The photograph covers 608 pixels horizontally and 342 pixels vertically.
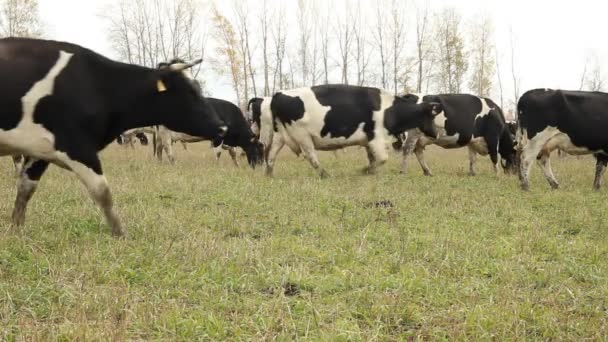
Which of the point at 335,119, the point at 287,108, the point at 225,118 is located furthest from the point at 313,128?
the point at 225,118

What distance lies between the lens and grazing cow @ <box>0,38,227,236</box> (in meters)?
4.70

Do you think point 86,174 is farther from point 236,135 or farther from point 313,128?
point 236,135

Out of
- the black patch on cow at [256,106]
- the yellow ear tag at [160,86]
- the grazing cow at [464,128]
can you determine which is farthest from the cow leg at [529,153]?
the black patch on cow at [256,106]

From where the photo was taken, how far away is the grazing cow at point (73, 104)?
470 cm

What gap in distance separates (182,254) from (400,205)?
3.97m

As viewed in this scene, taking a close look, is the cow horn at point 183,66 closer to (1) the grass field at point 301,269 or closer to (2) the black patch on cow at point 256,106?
(1) the grass field at point 301,269

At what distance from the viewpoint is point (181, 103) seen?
6086mm

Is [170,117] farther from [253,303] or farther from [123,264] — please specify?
[253,303]

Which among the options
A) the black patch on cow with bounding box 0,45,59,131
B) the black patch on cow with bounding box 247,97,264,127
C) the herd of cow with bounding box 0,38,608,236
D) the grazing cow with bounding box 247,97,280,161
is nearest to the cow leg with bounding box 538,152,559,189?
the herd of cow with bounding box 0,38,608,236

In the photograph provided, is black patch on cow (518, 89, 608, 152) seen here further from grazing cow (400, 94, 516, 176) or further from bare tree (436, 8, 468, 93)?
bare tree (436, 8, 468, 93)

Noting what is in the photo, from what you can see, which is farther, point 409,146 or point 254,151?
point 254,151

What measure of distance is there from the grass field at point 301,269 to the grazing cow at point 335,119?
11.4 feet

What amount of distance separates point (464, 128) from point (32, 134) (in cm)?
1067

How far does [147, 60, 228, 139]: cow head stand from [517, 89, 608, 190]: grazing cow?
624 centimetres
